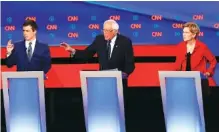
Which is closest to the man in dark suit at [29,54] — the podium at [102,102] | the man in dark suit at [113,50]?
the man in dark suit at [113,50]

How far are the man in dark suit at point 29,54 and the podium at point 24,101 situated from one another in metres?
1.22

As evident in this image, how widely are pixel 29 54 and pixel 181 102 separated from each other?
1890 mm

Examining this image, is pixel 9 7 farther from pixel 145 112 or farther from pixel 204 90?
pixel 204 90

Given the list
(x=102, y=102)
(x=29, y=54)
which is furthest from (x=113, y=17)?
(x=102, y=102)

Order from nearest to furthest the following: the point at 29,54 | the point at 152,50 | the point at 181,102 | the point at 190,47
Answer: the point at 181,102
the point at 29,54
the point at 190,47
the point at 152,50

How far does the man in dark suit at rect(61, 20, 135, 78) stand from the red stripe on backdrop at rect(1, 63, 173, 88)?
0.79 meters

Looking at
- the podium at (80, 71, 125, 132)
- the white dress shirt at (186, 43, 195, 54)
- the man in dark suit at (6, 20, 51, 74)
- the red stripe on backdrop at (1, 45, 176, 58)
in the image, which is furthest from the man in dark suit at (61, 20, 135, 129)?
the podium at (80, 71, 125, 132)

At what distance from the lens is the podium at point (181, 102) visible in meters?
3.52

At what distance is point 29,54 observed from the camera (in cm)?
493

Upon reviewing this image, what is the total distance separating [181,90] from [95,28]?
243 centimetres

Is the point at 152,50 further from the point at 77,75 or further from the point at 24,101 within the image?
the point at 24,101

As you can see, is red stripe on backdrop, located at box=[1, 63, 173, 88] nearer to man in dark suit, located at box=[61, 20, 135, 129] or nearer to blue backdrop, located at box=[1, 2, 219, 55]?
blue backdrop, located at box=[1, 2, 219, 55]

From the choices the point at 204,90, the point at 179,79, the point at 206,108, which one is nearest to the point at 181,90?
the point at 179,79

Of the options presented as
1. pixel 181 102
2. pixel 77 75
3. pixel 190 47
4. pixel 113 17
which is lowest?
pixel 181 102
